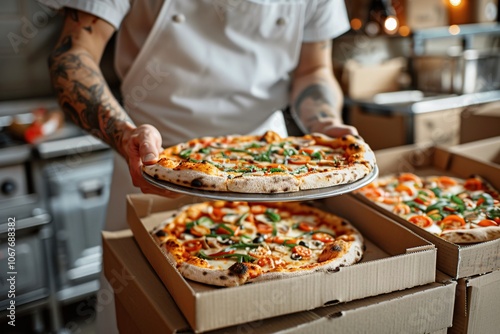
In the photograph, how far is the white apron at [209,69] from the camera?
1654 millimetres

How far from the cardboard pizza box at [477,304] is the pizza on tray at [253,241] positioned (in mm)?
227

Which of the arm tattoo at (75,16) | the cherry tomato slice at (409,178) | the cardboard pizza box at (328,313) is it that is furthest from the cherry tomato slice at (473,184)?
the arm tattoo at (75,16)

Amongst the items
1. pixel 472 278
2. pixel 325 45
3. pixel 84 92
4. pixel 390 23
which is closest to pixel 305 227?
pixel 472 278

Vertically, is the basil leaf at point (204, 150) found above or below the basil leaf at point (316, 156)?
above

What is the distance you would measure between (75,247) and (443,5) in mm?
2956

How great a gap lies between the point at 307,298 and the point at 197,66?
3.08 ft

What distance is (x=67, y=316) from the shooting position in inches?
119

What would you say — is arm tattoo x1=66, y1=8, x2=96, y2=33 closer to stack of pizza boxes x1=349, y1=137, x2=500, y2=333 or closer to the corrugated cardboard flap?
the corrugated cardboard flap

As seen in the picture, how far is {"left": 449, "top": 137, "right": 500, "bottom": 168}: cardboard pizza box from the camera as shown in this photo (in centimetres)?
183

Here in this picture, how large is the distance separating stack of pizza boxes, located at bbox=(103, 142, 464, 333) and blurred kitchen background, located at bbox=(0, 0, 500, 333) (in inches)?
37.0

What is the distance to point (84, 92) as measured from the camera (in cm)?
145

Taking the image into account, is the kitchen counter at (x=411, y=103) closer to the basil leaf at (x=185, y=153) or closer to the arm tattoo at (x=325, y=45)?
the arm tattoo at (x=325, y=45)

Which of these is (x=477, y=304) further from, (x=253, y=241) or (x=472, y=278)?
(x=253, y=241)

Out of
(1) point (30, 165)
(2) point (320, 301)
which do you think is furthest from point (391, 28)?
(2) point (320, 301)
